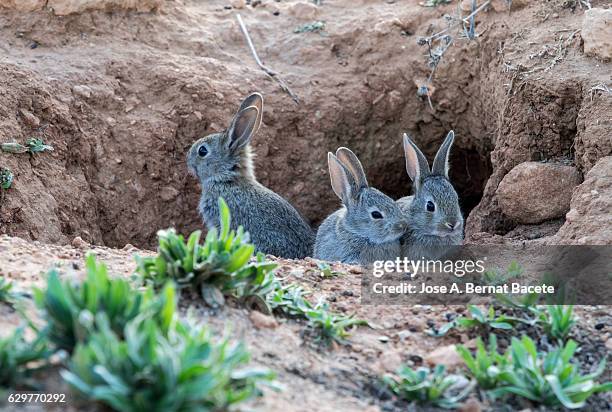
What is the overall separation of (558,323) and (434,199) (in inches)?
105

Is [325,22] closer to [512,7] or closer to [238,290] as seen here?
[512,7]

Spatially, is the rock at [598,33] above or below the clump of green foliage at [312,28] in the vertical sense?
below

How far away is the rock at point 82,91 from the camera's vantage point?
7.62 m

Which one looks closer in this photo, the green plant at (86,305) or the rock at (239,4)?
the green plant at (86,305)

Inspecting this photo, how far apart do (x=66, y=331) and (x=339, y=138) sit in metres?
5.79

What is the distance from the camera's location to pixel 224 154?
306 inches

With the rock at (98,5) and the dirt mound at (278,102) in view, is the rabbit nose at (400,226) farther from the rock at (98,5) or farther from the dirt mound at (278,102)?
the rock at (98,5)

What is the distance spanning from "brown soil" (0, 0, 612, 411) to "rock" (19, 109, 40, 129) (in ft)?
0.08

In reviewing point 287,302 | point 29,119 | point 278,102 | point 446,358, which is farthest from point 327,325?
point 278,102

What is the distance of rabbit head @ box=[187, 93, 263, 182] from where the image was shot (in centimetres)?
764

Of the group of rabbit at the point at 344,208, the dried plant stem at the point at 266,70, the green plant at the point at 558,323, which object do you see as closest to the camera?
the green plant at the point at 558,323

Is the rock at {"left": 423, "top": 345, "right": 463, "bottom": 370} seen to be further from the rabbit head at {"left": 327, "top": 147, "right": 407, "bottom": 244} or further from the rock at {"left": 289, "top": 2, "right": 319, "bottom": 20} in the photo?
the rock at {"left": 289, "top": 2, "right": 319, "bottom": 20}

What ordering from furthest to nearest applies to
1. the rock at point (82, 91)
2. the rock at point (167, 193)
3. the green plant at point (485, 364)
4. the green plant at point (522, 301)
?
the rock at point (167, 193) < the rock at point (82, 91) < the green plant at point (522, 301) < the green plant at point (485, 364)

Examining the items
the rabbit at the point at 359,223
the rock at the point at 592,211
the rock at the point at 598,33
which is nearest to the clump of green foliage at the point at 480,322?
the rock at the point at 592,211
